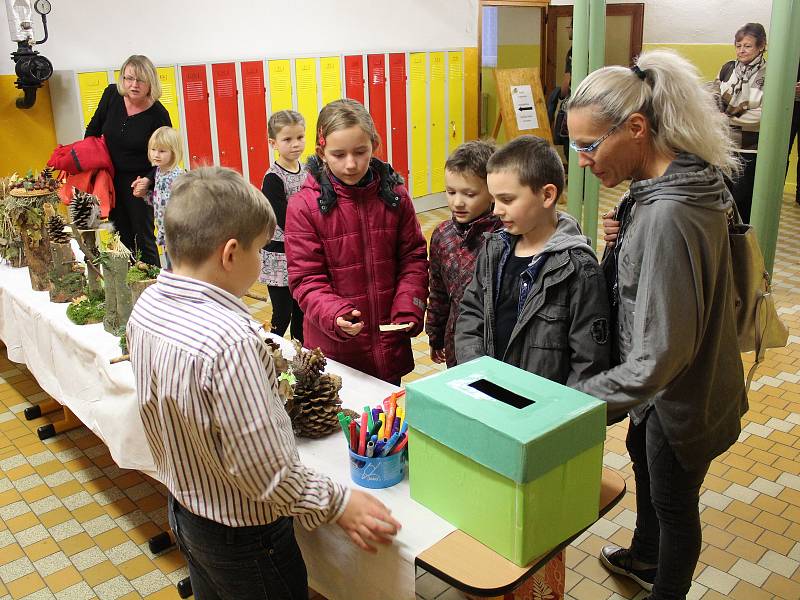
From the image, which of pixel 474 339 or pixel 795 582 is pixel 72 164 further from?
pixel 795 582

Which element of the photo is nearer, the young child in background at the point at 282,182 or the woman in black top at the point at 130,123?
the young child in background at the point at 282,182

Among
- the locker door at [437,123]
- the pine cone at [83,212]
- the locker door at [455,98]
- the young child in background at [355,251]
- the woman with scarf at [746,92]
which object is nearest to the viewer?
the young child in background at [355,251]

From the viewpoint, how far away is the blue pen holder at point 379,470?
171cm

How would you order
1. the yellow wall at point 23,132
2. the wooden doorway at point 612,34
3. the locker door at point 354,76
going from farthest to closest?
the wooden doorway at point 612,34, the locker door at point 354,76, the yellow wall at point 23,132

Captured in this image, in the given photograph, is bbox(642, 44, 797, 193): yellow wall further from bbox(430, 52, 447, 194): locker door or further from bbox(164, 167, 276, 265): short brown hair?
bbox(164, 167, 276, 265): short brown hair

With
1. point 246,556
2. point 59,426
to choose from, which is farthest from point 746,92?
point 246,556

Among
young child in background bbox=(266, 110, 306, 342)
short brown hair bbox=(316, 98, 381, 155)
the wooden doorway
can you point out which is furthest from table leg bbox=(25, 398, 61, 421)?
the wooden doorway

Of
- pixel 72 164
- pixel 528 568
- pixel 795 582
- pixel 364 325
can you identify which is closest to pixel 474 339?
pixel 364 325

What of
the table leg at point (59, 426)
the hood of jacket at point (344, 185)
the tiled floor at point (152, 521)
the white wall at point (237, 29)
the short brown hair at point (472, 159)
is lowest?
the tiled floor at point (152, 521)

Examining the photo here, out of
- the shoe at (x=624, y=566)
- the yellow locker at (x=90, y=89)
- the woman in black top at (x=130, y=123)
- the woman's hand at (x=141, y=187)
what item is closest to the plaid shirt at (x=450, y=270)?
the shoe at (x=624, y=566)

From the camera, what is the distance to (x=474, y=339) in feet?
6.84

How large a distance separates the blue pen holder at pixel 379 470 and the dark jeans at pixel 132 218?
3641 mm

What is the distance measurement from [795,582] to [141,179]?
13.1ft

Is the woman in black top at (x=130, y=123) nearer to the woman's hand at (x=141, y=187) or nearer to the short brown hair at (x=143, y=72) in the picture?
the short brown hair at (x=143, y=72)
